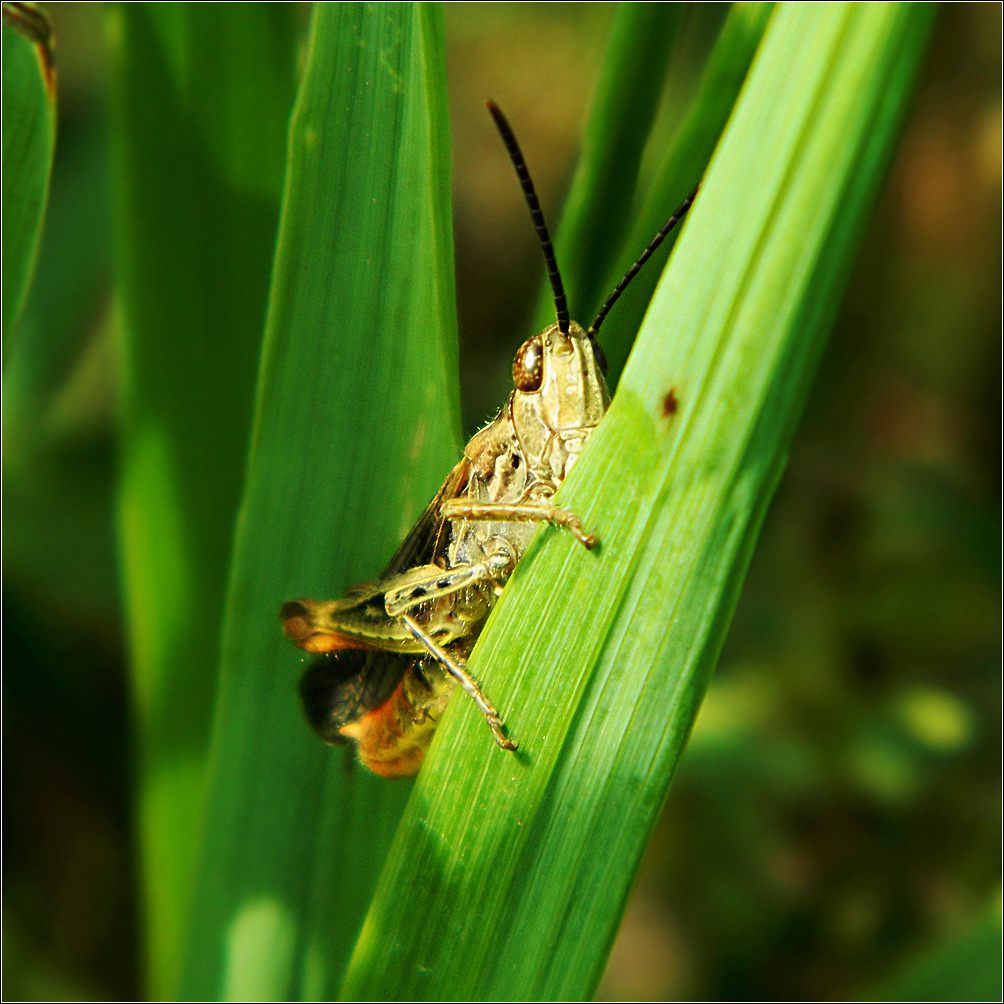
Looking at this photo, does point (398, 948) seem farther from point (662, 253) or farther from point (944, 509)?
point (944, 509)

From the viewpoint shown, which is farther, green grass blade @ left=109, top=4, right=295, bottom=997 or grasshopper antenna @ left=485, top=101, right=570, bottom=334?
→ green grass blade @ left=109, top=4, right=295, bottom=997

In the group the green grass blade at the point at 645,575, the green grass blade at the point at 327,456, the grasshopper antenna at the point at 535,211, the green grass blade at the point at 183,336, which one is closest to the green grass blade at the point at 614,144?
the grasshopper antenna at the point at 535,211

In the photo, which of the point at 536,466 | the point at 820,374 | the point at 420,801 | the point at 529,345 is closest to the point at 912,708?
Answer: the point at 820,374

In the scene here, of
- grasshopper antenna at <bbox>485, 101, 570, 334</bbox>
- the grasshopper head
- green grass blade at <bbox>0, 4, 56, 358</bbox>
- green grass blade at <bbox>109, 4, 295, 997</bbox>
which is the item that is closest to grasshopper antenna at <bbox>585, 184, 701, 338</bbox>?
grasshopper antenna at <bbox>485, 101, 570, 334</bbox>

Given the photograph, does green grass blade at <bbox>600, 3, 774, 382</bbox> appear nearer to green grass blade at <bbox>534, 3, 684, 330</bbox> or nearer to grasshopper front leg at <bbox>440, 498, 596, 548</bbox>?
green grass blade at <bbox>534, 3, 684, 330</bbox>

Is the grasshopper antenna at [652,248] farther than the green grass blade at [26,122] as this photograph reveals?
No

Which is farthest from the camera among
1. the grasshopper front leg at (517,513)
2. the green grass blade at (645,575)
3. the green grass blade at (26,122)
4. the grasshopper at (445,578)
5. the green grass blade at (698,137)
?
the grasshopper at (445,578)

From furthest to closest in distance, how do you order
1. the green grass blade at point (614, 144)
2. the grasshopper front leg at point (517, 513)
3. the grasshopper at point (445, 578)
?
1. the grasshopper at point (445, 578)
2. the green grass blade at point (614, 144)
3. the grasshopper front leg at point (517, 513)

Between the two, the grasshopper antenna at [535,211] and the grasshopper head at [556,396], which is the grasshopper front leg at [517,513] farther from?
the grasshopper antenna at [535,211]
